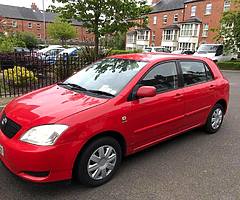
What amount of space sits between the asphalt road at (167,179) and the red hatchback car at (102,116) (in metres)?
0.23

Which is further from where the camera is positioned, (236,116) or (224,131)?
(236,116)

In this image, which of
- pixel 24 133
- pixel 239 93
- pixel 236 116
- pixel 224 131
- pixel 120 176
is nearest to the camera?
pixel 24 133

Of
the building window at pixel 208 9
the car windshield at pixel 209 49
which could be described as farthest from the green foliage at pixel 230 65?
the building window at pixel 208 9

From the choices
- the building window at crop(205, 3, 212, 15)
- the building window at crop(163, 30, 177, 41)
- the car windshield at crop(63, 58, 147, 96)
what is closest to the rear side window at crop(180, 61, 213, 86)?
the car windshield at crop(63, 58, 147, 96)

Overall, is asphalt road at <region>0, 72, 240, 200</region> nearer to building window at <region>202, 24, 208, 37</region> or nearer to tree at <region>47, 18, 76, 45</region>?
building window at <region>202, 24, 208, 37</region>

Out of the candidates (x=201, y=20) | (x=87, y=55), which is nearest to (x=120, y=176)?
(x=87, y=55)

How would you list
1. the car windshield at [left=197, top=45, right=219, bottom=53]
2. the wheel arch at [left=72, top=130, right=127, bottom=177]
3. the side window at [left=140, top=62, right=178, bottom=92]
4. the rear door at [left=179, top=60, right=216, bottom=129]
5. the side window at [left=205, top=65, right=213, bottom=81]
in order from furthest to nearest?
the car windshield at [left=197, top=45, right=219, bottom=53] → the side window at [left=205, top=65, right=213, bottom=81] → the rear door at [left=179, top=60, right=216, bottom=129] → the side window at [left=140, top=62, right=178, bottom=92] → the wheel arch at [left=72, top=130, right=127, bottom=177]

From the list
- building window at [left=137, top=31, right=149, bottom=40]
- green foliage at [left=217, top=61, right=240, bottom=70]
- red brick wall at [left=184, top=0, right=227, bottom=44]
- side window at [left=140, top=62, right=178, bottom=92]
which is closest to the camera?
side window at [left=140, top=62, right=178, bottom=92]

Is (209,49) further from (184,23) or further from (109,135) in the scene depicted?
(184,23)

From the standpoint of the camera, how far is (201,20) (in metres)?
38.3

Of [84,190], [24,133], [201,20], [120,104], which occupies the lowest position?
[84,190]

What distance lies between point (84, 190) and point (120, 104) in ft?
3.64

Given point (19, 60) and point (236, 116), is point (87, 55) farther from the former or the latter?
point (236, 116)

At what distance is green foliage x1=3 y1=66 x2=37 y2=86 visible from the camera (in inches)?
302
